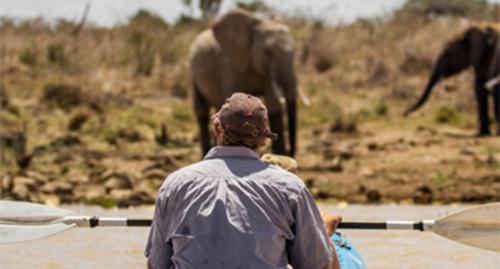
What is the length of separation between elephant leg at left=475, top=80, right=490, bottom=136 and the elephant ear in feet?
12.5

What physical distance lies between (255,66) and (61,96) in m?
6.43

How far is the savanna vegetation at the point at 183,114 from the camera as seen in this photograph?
11.8m

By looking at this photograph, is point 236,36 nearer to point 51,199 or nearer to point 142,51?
point 51,199

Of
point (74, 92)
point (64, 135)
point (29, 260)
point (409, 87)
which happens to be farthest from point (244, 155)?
point (409, 87)

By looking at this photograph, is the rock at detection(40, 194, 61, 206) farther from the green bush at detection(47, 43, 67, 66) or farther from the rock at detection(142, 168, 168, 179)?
the green bush at detection(47, 43, 67, 66)

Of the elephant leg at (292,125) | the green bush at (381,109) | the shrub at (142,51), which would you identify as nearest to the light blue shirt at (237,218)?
the elephant leg at (292,125)

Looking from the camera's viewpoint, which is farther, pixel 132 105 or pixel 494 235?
pixel 132 105

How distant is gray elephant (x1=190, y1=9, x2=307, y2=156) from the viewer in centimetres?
1365

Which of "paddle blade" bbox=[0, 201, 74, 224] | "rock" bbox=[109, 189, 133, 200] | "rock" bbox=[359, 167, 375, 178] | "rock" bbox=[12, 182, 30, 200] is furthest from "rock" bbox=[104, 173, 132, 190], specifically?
"paddle blade" bbox=[0, 201, 74, 224]

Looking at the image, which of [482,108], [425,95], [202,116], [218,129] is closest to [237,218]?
[218,129]

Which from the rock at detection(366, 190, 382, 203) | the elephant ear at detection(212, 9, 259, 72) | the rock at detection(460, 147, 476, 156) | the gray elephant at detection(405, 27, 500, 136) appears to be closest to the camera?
the rock at detection(366, 190, 382, 203)

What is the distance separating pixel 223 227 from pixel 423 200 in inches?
287

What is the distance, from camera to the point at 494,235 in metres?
5.37

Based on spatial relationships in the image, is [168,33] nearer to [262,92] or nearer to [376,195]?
[262,92]
